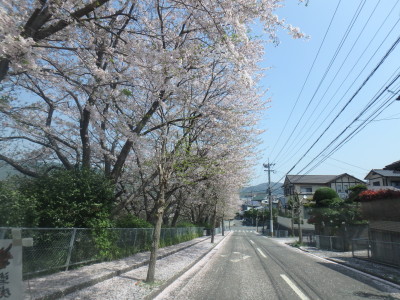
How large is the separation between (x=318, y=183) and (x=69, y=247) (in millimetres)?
55586

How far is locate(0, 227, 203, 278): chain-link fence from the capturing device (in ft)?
24.2

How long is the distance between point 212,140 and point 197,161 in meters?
4.11

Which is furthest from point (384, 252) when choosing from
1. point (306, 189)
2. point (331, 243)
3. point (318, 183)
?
point (306, 189)

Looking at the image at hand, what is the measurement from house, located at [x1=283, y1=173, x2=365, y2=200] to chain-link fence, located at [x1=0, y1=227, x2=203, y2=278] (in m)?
42.3

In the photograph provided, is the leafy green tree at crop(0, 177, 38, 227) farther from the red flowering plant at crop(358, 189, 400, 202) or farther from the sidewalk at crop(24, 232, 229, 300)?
the red flowering plant at crop(358, 189, 400, 202)

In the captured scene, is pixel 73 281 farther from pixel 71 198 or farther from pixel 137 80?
pixel 137 80

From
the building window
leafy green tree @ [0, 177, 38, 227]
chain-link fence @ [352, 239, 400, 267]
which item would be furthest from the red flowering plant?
the building window

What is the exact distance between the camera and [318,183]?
57.8m

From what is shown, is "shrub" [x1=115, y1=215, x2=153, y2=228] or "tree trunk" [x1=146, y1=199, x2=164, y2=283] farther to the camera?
"shrub" [x1=115, y1=215, x2=153, y2=228]

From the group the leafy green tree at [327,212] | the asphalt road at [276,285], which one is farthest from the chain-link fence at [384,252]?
the leafy green tree at [327,212]

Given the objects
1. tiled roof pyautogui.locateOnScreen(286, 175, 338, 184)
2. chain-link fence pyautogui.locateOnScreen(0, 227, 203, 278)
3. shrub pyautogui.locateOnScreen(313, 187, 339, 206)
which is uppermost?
tiled roof pyautogui.locateOnScreen(286, 175, 338, 184)

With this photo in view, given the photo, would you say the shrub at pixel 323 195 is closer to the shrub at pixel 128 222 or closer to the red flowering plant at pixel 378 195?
the red flowering plant at pixel 378 195

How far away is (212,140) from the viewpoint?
57.1ft

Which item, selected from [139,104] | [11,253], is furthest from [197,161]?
[11,253]
